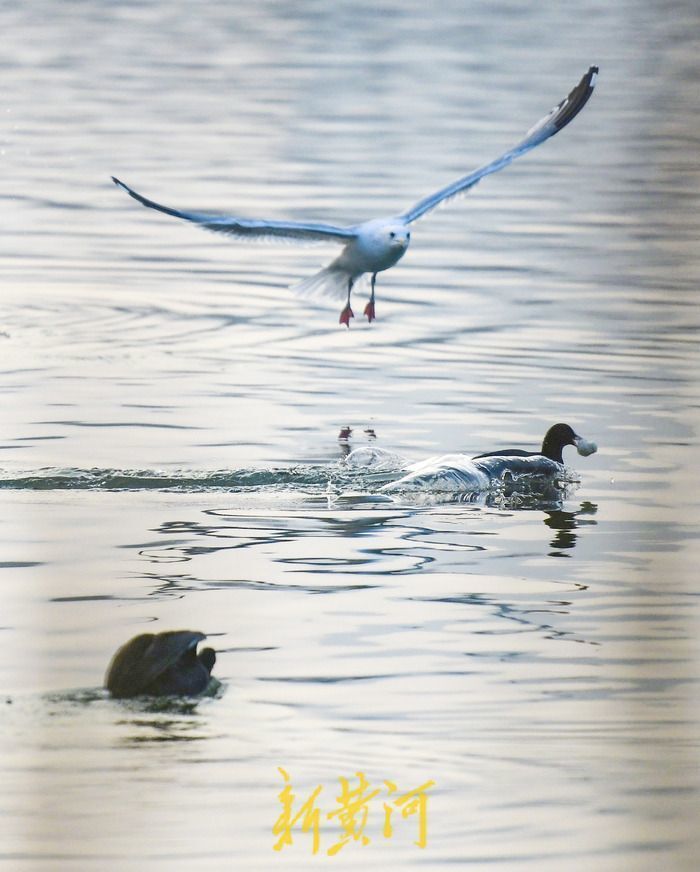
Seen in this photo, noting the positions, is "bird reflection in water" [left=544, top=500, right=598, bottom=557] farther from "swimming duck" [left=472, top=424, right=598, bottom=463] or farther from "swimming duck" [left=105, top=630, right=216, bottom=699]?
"swimming duck" [left=105, top=630, right=216, bottom=699]

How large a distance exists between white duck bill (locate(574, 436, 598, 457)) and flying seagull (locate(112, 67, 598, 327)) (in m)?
2.02

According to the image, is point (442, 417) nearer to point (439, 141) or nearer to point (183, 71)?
point (439, 141)

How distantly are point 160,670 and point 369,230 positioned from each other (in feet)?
23.3

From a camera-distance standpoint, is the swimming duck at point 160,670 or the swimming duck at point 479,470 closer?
the swimming duck at point 160,670

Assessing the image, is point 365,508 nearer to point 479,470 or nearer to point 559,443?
point 479,470

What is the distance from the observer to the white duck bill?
10883 mm

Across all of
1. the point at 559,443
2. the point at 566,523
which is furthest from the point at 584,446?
the point at 566,523

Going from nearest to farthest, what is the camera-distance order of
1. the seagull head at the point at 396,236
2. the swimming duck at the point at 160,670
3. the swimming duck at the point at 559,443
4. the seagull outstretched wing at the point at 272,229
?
1. the swimming duck at the point at 160,670
2. the swimming duck at the point at 559,443
3. the seagull outstretched wing at the point at 272,229
4. the seagull head at the point at 396,236

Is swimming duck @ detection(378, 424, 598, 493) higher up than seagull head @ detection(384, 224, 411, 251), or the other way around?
seagull head @ detection(384, 224, 411, 251)

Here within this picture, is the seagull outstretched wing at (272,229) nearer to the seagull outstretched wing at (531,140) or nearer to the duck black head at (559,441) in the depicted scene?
the seagull outstretched wing at (531,140)

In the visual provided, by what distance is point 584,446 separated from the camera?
35.8ft

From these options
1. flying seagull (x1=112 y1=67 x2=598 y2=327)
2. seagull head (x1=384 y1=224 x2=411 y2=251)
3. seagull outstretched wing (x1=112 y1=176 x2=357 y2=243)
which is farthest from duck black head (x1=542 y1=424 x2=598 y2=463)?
seagull head (x1=384 y1=224 x2=411 y2=251)

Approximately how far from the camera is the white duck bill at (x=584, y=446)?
428 inches

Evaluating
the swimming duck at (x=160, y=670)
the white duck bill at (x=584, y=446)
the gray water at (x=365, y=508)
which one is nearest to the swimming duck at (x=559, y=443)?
the white duck bill at (x=584, y=446)
